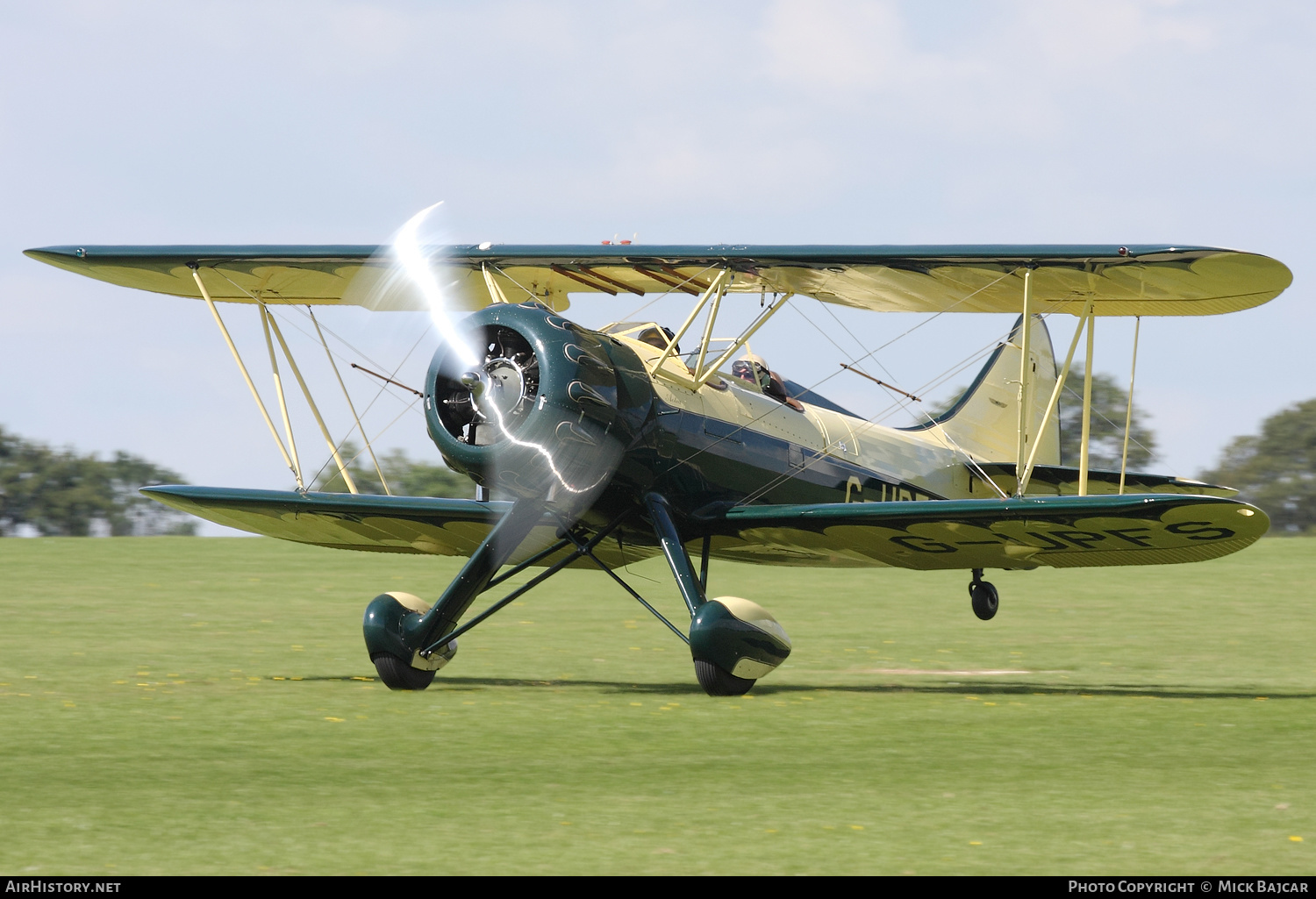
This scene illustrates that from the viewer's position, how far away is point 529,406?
11.2 meters

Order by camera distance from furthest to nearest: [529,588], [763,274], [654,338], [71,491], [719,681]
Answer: [71,491] → [654,338] → [763,274] → [529,588] → [719,681]

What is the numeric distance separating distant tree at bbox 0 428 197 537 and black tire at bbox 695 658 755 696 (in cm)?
5135

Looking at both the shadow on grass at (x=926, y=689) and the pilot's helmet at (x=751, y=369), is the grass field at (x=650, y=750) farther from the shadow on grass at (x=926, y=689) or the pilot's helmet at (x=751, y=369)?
the pilot's helmet at (x=751, y=369)

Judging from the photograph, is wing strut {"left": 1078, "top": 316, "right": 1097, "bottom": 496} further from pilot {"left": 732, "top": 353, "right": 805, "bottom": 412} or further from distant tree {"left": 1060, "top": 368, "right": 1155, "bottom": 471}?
distant tree {"left": 1060, "top": 368, "right": 1155, "bottom": 471}

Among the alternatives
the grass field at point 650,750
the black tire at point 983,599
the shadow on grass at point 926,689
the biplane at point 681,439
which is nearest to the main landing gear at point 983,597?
the black tire at point 983,599

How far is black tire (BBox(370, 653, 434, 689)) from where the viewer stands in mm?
11961

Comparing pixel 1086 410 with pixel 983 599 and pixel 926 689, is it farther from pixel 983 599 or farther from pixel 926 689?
pixel 983 599

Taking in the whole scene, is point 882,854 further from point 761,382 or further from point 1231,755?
point 761,382

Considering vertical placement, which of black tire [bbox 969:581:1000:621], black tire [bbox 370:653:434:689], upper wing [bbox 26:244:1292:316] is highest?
upper wing [bbox 26:244:1292:316]

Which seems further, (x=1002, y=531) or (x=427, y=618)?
(x=427, y=618)

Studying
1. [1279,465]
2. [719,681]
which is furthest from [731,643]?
[1279,465]

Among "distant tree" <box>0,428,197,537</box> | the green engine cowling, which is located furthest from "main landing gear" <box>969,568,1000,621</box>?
"distant tree" <box>0,428,197,537</box>

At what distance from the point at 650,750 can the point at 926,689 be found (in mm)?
3819
